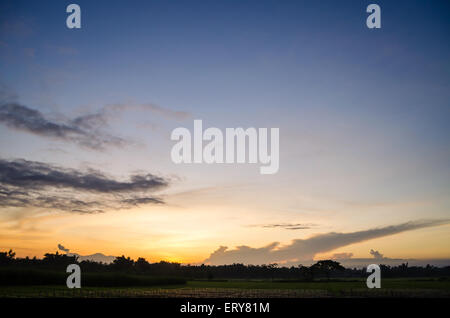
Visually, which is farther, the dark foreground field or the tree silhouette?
the tree silhouette

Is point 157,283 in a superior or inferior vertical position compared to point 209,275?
superior

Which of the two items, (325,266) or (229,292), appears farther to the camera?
(325,266)

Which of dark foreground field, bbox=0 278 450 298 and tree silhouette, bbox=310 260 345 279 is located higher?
dark foreground field, bbox=0 278 450 298

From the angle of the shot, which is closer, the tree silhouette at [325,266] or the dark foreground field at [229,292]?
the dark foreground field at [229,292]

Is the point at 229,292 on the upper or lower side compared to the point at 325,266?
upper

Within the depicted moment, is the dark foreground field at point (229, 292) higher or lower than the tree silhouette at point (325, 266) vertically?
higher
